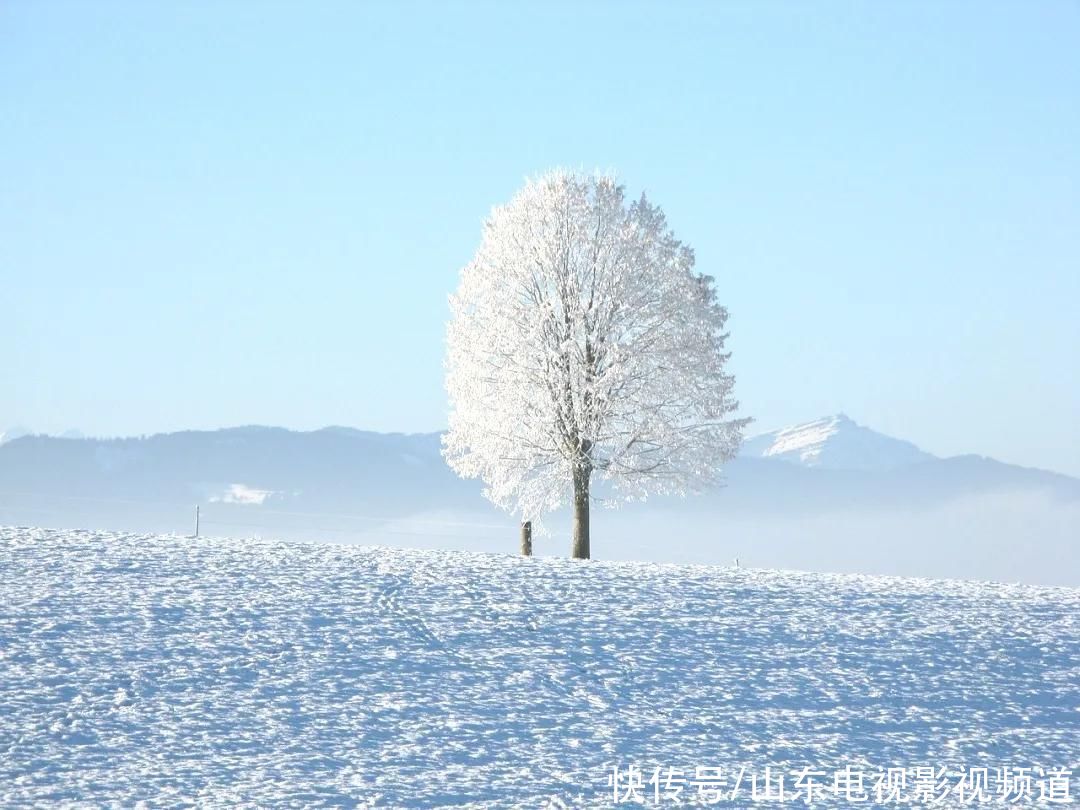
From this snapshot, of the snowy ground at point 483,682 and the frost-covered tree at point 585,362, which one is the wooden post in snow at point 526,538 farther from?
the snowy ground at point 483,682

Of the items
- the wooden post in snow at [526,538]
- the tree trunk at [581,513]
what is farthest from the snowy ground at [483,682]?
the wooden post in snow at [526,538]

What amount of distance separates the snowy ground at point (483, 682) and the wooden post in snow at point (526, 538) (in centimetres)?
735

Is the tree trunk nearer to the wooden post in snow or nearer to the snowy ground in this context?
the wooden post in snow

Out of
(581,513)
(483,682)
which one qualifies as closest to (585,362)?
(581,513)

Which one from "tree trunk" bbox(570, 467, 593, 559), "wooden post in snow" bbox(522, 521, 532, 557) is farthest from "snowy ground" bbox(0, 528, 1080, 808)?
"wooden post in snow" bbox(522, 521, 532, 557)

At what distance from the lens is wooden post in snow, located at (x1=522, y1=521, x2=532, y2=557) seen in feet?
111

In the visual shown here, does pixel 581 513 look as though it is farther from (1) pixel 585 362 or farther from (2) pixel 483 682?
(2) pixel 483 682

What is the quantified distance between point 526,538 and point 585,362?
18.1 ft

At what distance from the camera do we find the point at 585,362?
108ft

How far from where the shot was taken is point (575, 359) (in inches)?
1297

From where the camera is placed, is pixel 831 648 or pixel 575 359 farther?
pixel 575 359

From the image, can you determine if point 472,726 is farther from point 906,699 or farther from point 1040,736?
point 1040,736

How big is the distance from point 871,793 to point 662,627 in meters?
6.93

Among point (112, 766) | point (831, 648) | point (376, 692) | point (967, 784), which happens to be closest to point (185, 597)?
point (376, 692)
